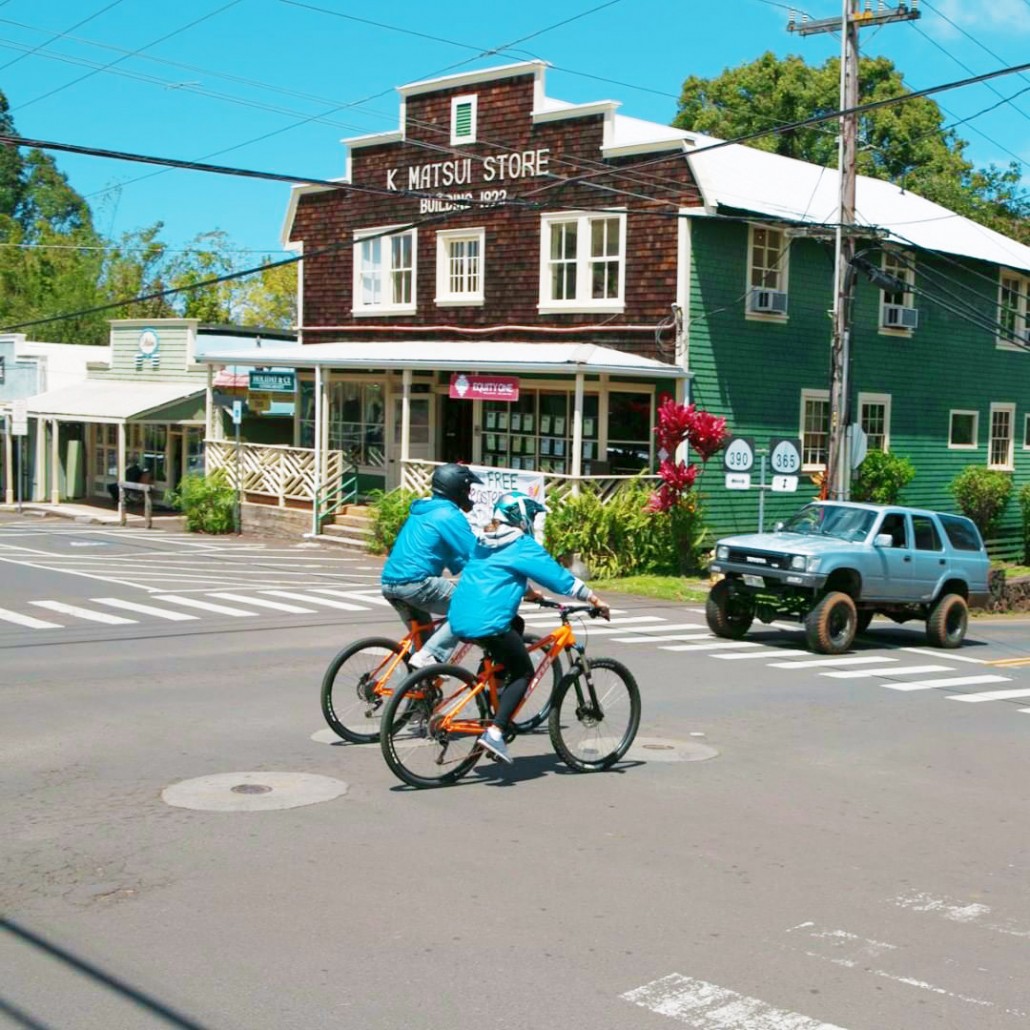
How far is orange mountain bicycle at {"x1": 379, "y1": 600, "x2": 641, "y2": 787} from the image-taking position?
8969 millimetres

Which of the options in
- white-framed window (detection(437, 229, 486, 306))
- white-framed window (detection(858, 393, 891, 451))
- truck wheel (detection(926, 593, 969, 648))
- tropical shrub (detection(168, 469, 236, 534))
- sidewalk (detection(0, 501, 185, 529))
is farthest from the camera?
sidewalk (detection(0, 501, 185, 529))

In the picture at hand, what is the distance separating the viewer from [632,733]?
394 inches

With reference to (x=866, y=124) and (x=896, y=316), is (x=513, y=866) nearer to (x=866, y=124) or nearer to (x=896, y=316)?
(x=896, y=316)

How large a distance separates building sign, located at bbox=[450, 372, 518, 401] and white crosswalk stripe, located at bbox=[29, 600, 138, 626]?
10.3m

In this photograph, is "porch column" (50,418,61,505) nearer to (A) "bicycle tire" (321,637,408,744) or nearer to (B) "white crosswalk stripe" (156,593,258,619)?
(B) "white crosswalk stripe" (156,593,258,619)

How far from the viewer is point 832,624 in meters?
17.3

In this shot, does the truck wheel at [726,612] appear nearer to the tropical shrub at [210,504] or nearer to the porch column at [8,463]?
the tropical shrub at [210,504]

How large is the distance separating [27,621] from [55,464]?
22424 mm

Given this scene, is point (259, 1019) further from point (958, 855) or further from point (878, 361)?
point (878, 361)

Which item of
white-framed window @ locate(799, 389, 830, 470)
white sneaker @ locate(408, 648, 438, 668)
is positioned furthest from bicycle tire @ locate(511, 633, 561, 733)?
white-framed window @ locate(799, 389, 830, 470)

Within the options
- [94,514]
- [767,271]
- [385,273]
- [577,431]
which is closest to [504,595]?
[577,431]

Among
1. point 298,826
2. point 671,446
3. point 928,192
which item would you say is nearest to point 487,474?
point 671,446

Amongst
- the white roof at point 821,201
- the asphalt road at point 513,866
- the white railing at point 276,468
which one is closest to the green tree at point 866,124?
the white roof at point 821,201

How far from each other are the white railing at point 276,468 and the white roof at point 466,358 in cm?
190
